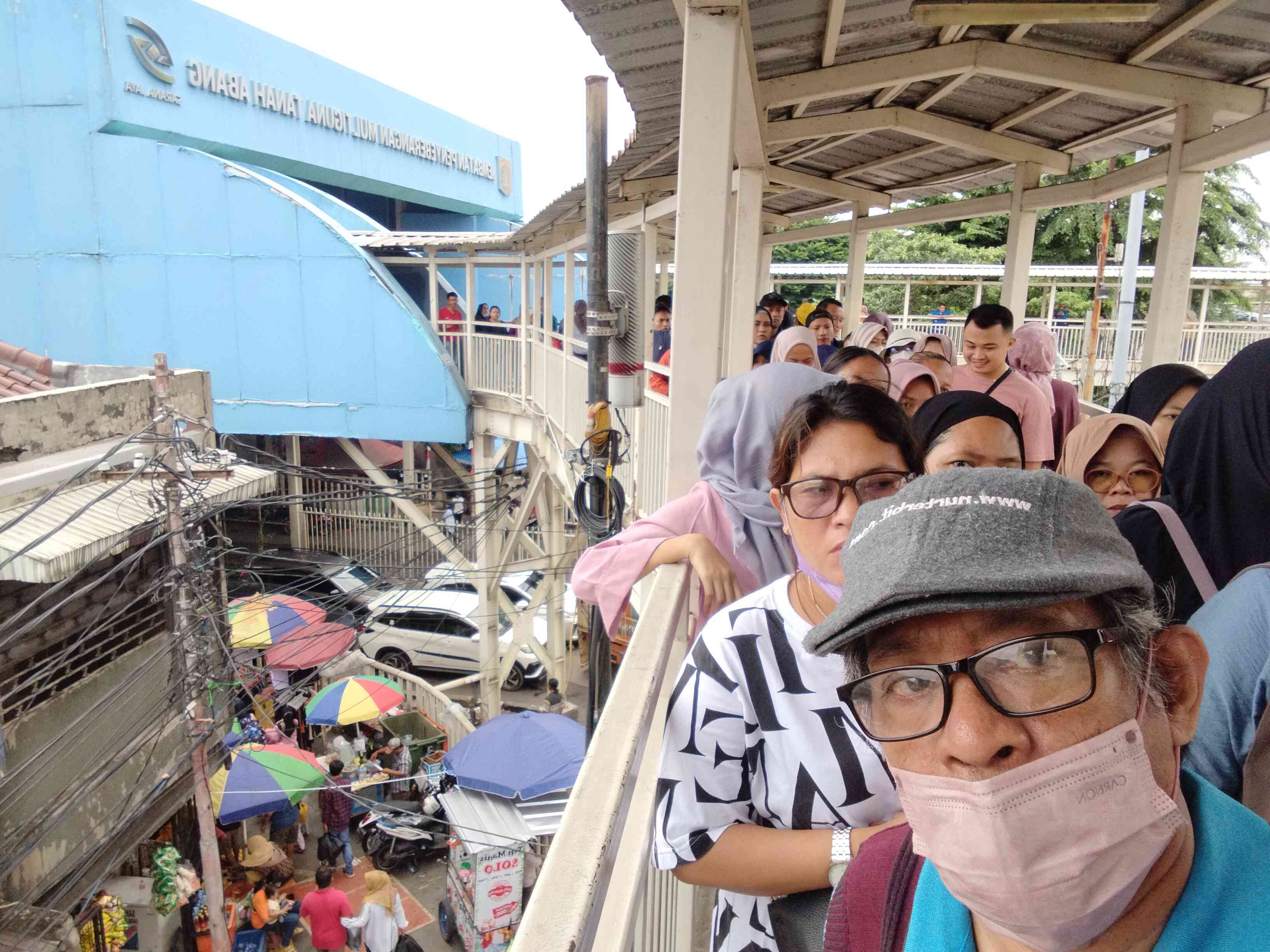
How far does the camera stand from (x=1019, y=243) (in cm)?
688

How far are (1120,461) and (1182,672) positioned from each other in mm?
1654

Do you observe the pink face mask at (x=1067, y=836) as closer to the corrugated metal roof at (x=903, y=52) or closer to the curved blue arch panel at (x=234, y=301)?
the corrugated metal roof at (x=903, y=52)

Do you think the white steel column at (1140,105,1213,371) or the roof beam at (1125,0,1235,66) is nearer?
the roof beam at (1125,0,1235,66)

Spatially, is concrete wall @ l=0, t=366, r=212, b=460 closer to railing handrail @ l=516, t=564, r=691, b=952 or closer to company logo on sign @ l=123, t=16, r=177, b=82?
railing handrail @ l=516, t=564, r=691, b=952

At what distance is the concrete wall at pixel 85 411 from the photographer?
6812 mm

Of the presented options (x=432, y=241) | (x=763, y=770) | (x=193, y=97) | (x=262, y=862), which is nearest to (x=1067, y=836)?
(x=763, y=770)

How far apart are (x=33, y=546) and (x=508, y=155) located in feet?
71.1

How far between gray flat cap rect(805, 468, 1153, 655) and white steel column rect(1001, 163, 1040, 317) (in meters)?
6.56


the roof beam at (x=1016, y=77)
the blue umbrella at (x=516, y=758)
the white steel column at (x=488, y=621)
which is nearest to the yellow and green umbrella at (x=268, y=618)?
the white steel column at (x=488, y=621)

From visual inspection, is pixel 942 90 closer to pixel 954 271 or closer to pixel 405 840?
pixel 405 840

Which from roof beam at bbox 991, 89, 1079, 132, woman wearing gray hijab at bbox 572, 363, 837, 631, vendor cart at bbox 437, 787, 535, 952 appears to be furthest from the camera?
vendor cart at bbox 437, 787, 535, 952

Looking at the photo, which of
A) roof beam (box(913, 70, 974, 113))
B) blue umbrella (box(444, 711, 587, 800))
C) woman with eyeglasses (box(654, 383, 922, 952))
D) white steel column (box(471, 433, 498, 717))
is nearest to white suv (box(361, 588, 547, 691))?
white steel column (box(471, 433, 498, 717))

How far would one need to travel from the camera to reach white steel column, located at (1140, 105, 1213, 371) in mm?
4504

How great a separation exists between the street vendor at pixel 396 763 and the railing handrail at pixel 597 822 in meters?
10.5
